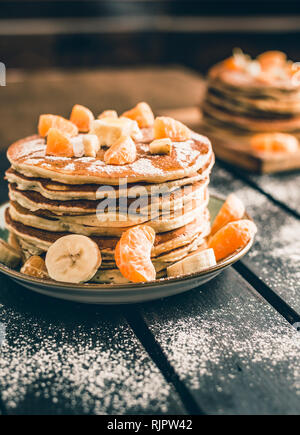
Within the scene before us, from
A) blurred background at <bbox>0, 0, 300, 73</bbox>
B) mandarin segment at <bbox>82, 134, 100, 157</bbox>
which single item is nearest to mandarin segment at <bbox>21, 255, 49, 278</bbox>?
mandarin segment at <bbox>82, 134, 100, 157</bbox>

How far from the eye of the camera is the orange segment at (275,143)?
201 centimetres

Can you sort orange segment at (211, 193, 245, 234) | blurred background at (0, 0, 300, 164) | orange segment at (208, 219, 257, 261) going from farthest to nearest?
blurred background at (0, 0, 300, 164), orange segment at (211, 193, 245, 234), orange segment at (208, 219, 257, 261)

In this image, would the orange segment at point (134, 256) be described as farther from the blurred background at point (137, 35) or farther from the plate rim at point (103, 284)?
Result: the blurred background at point (137, 35)

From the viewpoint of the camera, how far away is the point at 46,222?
1068 millimetres

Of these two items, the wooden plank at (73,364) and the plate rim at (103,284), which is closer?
the wooden plank at (73,364)

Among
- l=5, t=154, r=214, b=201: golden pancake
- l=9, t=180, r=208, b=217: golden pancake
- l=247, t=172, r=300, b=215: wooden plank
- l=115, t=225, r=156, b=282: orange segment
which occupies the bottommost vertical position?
l=247, t=172, r=300, b=215: wooden plank

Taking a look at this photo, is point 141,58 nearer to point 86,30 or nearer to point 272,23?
point 86,30

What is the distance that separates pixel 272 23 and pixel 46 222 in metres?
4.81

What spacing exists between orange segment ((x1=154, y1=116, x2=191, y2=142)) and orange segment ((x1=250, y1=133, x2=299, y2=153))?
902mm

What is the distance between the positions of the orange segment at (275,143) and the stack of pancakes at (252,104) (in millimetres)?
56

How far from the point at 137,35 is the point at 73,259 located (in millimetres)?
4181

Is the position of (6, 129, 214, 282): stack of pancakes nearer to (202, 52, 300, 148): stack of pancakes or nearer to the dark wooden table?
the dark wooden table

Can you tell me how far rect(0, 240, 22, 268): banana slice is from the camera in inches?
43.9

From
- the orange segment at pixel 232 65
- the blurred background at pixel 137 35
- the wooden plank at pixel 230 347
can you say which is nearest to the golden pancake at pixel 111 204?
the wooden plank at pixel 230 347
